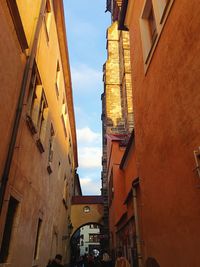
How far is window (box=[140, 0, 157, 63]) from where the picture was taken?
21.1 ft

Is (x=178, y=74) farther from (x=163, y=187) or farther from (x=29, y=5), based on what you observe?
(x=29, y=5)

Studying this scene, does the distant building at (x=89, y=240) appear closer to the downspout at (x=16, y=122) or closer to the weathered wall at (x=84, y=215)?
the weathered wall at (x=84, y=215)

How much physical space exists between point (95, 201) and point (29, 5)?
20045 millimetres

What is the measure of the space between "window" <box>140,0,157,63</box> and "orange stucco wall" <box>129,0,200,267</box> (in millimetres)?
960

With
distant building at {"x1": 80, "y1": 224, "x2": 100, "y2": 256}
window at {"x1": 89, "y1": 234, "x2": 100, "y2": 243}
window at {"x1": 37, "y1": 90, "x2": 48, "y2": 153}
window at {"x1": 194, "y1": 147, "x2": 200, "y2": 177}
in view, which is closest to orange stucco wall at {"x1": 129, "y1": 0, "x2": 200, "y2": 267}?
window at {"x1": 194, "y1": 147, "x2": 200, "y2": 177}

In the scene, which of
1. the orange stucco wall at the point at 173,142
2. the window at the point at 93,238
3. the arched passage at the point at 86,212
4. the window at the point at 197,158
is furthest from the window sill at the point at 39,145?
the window at the point at 93,238

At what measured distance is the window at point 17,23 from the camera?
518 centimetres

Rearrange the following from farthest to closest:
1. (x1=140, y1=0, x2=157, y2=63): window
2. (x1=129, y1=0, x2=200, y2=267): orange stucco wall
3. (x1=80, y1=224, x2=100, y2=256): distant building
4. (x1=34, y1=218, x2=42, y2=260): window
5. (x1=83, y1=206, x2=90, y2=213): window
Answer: (x1=80, y1=224, x2=100, y2=256): distant building < (x1=83, y1=206, x2=90, y2=213): window < (x1=34, y1=218, x2=42, y2=260): window < (x1=140, y1=0, x2=157, y2=63): window < (x1=129, y1=0, x2=200, y2=267): orange stucco wall

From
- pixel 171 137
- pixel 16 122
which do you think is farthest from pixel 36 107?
pixel 171 137

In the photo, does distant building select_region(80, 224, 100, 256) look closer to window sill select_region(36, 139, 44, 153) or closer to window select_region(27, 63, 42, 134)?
window sill select_region(36, 139, 44, 153)

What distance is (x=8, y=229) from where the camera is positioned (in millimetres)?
5699

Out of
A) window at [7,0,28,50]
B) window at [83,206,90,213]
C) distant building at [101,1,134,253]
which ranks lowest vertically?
window at [7,0,28,50]

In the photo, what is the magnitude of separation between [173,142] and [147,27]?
3947mm

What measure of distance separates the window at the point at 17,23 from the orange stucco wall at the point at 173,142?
2867 mm
